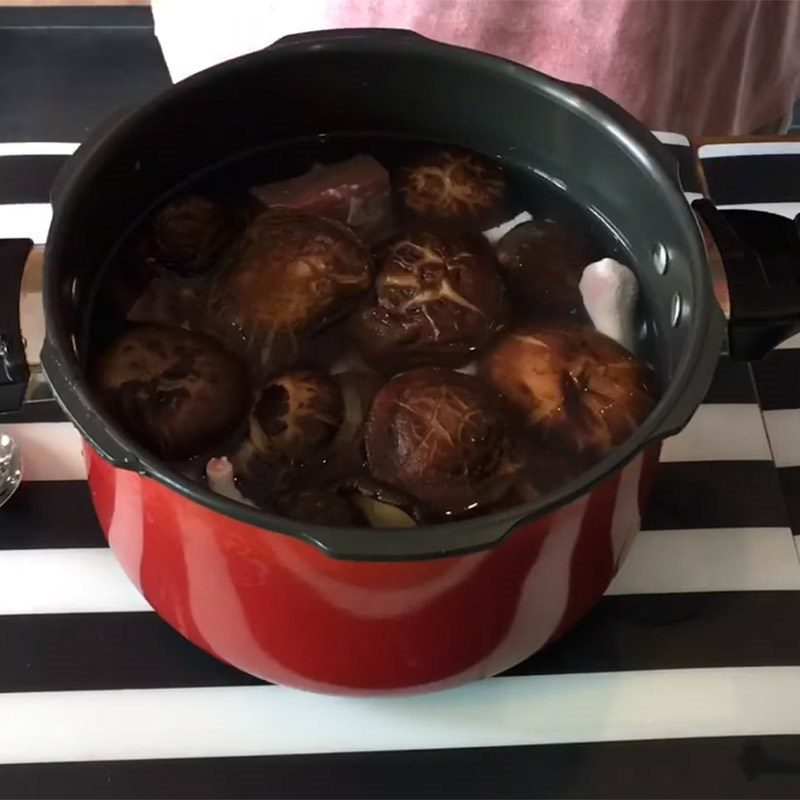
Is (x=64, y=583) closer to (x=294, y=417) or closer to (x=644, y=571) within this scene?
(x=294, y=417)

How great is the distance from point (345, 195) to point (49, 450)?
29 cm

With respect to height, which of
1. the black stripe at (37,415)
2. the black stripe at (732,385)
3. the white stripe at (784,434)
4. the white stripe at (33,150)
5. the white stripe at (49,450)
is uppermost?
the white stripe at (33,150)

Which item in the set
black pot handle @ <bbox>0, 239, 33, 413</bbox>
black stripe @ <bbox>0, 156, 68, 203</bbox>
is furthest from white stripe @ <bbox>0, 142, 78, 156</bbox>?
black pot handle @ <bbox>0, 239, 33, 413</bbox>

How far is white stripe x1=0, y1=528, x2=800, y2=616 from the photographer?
673 millimetres

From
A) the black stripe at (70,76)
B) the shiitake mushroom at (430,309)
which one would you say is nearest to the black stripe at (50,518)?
the shiitake mushroom at (430,309)

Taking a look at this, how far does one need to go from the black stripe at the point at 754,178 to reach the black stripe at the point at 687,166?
0.02m

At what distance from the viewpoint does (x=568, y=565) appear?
0.54 m

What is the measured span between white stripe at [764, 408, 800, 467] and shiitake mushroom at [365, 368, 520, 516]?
29 centimetres

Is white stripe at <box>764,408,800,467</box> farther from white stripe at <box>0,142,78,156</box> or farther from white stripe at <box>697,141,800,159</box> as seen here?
white stripe at <box>0,142,78,156</box>

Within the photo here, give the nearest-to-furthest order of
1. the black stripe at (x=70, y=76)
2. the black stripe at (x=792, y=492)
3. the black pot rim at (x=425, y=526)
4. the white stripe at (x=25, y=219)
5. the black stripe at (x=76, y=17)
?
the black pot rim at (x=425, y=526) → the black stripe at (x=792, y=492) → the white stripe at (x=25, y=219) → the black stripe at (x=70, y=76) → the black stripe at (x=76, y=17)

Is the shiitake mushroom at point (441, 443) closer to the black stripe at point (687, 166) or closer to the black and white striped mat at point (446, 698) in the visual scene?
the black and white striped mat at point (446, 698)

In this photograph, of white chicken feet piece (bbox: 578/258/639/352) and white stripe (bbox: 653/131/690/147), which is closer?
white chicken feet piece (bbox: 578/258/639/352)

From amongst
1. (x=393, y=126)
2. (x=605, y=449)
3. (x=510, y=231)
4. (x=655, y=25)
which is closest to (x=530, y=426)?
(x=605, y=449)

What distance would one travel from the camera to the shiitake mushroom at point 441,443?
57 centimetres
